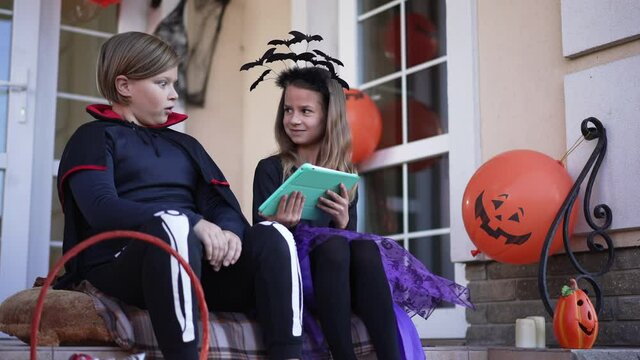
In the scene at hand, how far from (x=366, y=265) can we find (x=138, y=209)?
626 mm

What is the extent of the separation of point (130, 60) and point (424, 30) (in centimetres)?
252

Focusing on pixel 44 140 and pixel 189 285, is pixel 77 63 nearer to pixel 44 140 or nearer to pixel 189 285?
pixel 44 140

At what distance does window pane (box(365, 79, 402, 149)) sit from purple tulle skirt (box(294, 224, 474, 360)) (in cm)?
201

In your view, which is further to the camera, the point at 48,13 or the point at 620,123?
the point at 48,13

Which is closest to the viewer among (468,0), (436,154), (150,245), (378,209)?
(150,245)

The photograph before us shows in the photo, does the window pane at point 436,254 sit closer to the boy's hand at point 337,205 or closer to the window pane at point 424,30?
the window pane at point 424,30

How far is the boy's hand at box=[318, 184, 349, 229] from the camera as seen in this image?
2.60m

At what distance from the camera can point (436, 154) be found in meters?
4.38

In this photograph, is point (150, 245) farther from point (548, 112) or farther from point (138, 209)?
point (548, 112)

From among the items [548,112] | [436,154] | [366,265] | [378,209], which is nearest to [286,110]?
[366,265]

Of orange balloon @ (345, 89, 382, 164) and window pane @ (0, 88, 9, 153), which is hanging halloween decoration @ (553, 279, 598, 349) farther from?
window pane @ (0, 88, 9, 153)

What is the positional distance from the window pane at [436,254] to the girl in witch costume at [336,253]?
5.25 ft

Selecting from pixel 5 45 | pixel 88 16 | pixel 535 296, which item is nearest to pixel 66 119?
pixel 5 45

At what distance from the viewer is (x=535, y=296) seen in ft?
11.6
